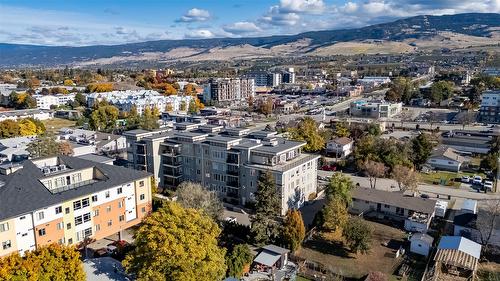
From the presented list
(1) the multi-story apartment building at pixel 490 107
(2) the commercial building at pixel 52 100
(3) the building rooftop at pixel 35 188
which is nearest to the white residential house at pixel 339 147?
(3) the building rooftop at pixel 35 188

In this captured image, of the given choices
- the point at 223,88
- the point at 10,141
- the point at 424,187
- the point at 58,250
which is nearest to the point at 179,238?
the point at 58,250

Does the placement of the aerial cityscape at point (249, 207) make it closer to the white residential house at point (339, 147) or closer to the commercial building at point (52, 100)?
the white residential house at point (339, 147)

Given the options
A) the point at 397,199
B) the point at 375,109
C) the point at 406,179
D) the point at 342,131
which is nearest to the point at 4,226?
the point at 397,199

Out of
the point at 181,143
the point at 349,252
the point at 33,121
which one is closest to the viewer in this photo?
the point at 349,252

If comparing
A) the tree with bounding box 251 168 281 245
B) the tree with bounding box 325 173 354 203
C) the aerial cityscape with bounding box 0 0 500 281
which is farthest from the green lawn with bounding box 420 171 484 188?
the tree with bounding box 251 168 281 245

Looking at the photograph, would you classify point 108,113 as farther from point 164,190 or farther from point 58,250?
point 58,250
